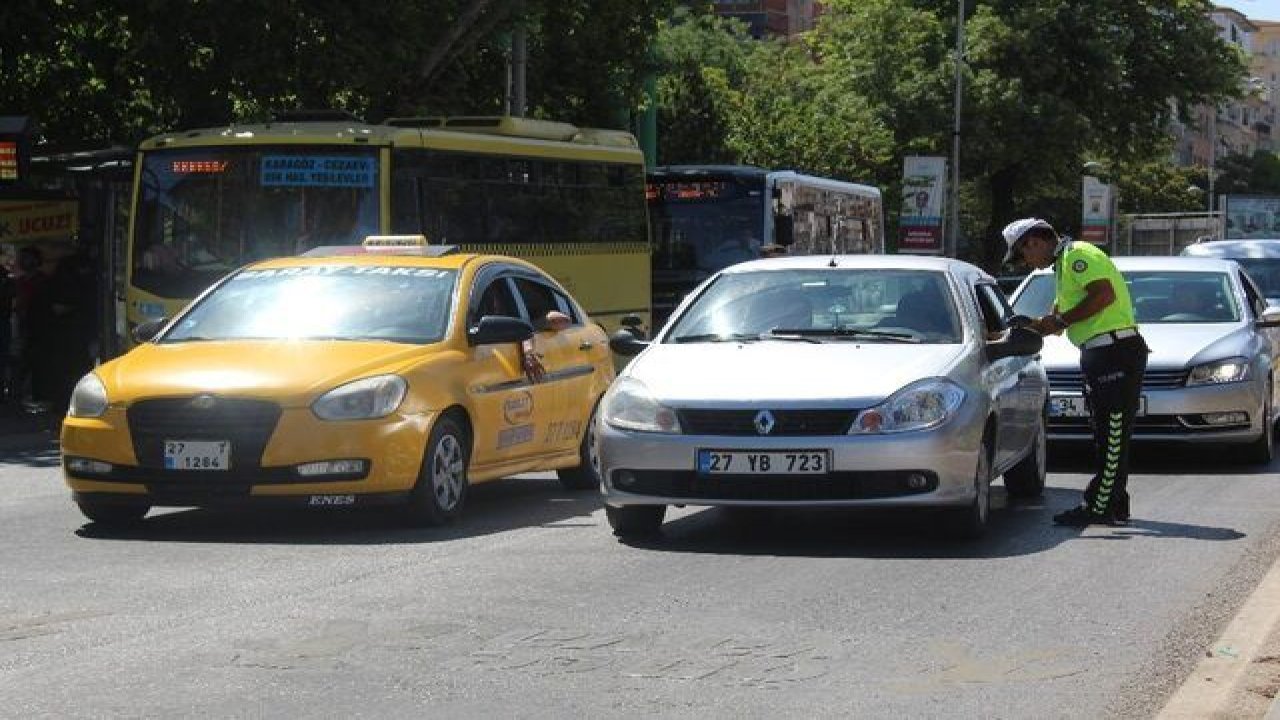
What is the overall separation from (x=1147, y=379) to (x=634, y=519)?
6411 millimetres

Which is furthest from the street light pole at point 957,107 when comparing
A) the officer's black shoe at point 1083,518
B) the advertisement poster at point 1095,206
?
the officer's black shoe at point 1083,518

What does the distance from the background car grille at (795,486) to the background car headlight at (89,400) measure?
3019mm

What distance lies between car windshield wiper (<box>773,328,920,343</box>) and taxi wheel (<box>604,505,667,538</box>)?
1237 mm

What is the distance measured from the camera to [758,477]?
11.1 metres

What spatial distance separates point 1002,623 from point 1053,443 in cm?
845

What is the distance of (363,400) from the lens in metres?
11.8

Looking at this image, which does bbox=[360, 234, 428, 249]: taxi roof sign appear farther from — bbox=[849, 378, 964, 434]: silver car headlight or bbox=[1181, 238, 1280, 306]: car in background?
bbox=[1181, 238, 1280, 306]: car in background

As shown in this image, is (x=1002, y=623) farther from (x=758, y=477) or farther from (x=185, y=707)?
(x=185, y=707)

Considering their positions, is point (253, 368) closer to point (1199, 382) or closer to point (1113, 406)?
point (1113, 406)

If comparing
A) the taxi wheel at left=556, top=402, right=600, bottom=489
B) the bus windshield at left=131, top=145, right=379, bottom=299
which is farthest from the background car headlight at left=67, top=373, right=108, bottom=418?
the bus windshield at left=131, top=145, right=379, bottom=299

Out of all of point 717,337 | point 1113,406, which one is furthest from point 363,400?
point 1113,406

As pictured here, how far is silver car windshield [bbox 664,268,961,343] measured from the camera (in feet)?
39.8

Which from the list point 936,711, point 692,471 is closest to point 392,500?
point 692,471

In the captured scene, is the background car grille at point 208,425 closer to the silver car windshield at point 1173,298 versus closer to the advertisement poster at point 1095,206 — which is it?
the silver car windshield at point 1173,298
